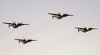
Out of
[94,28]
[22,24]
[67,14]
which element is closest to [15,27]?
[22,24]

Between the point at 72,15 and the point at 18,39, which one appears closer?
the point at 72,15

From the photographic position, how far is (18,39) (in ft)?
648

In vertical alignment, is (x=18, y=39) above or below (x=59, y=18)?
below

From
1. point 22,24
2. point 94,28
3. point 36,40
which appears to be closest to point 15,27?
point 22,24

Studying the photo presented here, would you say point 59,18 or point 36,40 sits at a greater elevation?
point 59,18

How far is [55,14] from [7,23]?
2950 centimetres

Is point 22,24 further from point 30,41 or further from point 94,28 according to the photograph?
point 94,28

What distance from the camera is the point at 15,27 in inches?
7303

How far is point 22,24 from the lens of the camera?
186875 millimetres

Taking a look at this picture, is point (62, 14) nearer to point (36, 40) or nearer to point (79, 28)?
point (79, 28)

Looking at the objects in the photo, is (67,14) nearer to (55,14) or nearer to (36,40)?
Answer: (55,14)

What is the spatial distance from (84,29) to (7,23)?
44.6m

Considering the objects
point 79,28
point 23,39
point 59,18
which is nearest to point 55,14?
point 59,18

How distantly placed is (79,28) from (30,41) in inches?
1243
